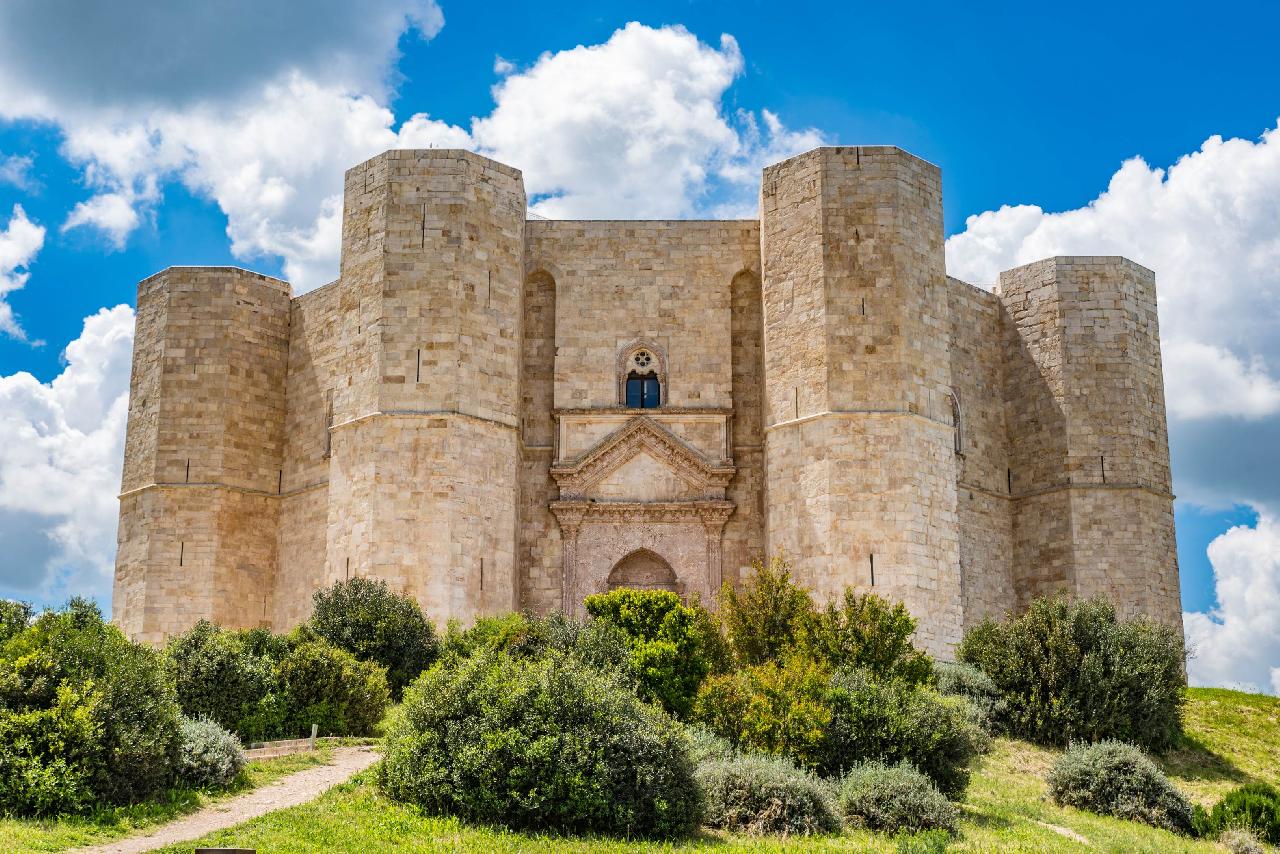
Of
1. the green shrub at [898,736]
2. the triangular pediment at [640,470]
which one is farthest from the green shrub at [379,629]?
the green shrub at [898,736]

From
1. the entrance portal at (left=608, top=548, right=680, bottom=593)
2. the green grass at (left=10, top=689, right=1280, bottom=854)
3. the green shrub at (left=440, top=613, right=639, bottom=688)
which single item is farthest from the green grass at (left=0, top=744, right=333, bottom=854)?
the entrance portal at (left=608, top=548, right=680, bottom=593)

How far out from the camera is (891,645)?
19.0 metres

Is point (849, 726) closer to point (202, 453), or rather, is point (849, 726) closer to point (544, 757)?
point (544, 757)

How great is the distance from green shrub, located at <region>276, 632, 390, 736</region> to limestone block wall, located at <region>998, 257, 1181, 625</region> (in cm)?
1555

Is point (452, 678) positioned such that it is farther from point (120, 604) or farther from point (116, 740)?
point (120, 604)

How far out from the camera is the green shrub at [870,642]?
18797 millimetres

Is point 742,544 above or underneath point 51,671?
above

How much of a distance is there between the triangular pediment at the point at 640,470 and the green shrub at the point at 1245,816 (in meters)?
11.4

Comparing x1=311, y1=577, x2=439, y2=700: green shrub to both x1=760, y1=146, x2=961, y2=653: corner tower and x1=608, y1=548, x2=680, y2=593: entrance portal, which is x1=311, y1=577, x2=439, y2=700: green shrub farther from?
x1=760, y1=146, x2=961, y2=653: corner tower

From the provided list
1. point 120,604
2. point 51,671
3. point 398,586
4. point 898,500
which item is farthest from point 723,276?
point 51,671

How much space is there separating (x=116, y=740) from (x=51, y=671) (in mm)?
1201

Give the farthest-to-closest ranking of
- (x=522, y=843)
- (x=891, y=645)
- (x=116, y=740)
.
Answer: (x=891, y=645), (x=116, y=740), (x=522, y=843)

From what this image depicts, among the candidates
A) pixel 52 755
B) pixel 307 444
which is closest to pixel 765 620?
pixel 52 755

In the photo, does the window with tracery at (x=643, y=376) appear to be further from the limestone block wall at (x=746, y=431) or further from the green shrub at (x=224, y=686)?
the green shrub at (x=224, y=686)
